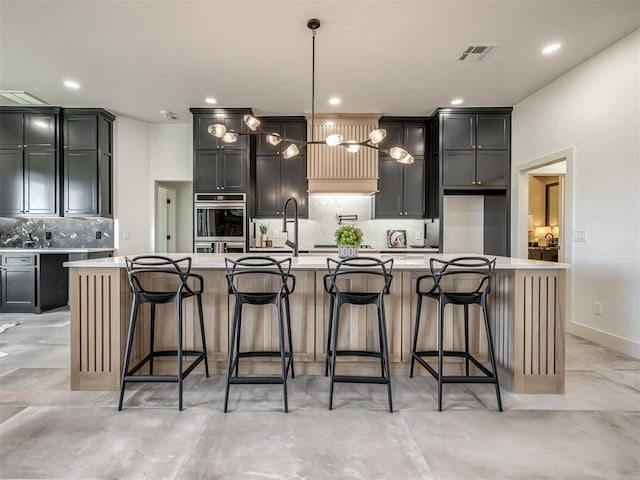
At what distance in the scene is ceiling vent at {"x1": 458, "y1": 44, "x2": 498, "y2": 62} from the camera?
3133 mm

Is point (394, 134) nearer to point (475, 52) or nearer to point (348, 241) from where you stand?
point (475, 52)

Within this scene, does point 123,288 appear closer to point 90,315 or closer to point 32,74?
point 90,315

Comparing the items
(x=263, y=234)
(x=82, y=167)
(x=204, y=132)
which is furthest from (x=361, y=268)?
(x=82, y=167)

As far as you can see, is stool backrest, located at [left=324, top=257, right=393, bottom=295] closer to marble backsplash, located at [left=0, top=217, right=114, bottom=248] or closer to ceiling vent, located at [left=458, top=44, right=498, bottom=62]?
ceiling vent, located at [left=458, top=44, right=498, bottom=62]

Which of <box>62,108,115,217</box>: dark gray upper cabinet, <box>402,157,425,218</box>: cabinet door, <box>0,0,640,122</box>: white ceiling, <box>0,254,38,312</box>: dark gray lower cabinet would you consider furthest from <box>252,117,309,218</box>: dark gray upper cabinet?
<box>0,254,38,312</box>: dark gray lower cabinet

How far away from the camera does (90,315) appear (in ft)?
7.47

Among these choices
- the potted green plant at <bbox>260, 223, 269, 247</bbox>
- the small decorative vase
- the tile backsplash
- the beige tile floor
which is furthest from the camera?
the tile backsplash

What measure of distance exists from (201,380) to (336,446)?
1258 mm

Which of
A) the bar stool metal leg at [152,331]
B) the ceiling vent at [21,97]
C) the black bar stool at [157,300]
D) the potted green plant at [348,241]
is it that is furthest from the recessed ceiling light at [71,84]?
the potted green plant at [348,241]

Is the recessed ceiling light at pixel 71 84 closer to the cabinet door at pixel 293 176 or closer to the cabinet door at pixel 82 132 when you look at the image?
the cabinet door at pixel 82 132

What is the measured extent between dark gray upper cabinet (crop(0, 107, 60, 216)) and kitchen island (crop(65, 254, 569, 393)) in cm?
356

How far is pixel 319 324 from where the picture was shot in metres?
2.50

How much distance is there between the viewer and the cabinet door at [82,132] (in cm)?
477

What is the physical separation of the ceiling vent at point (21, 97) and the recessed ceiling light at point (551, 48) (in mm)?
6189
